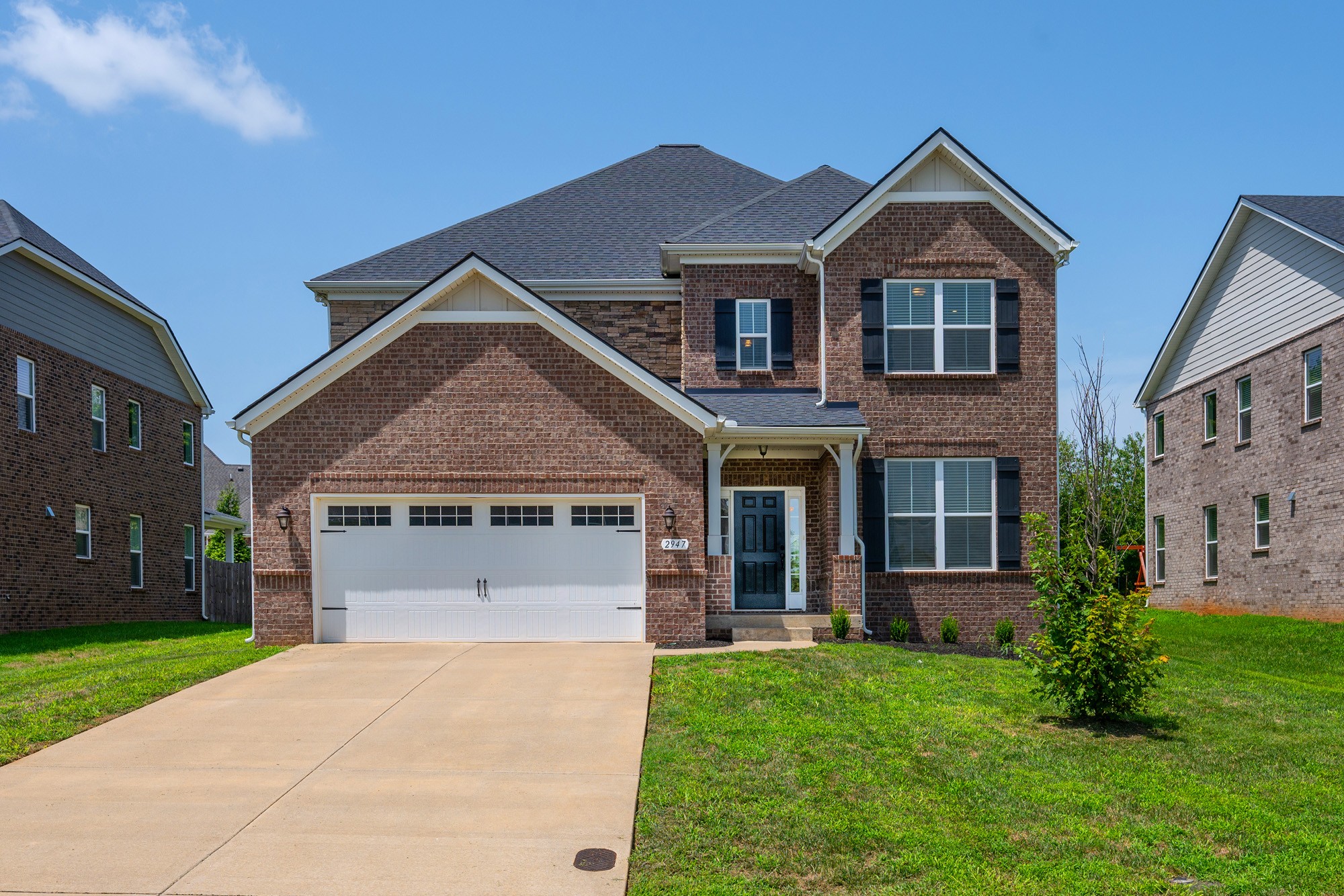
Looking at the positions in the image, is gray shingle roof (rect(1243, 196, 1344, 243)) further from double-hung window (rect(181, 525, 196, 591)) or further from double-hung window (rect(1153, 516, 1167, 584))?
double-hung window (rect(181, 525, 196, 591))

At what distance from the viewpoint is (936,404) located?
1786 cm

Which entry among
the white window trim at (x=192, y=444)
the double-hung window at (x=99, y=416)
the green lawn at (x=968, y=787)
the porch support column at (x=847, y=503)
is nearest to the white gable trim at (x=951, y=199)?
the porch support column at (x=847, y=503)

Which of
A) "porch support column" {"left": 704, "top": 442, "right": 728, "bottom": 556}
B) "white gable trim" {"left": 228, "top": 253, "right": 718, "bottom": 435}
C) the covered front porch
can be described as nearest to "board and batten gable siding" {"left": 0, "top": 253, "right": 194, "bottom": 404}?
"white gable trim" {"left": 228, "top": 253, "right": 718, "bottom": 435}

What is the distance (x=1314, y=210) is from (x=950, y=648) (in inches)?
525

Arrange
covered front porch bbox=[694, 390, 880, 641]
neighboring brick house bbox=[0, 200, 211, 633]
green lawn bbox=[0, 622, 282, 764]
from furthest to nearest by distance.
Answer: neighboring brick house bbox=[0, 200, 211, 633]
covered front porch bbox=[694, 390, 880, 641]
green lawn bbox=[0, 622, 282, 764]

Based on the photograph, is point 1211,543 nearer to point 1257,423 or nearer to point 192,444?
point 1257,423

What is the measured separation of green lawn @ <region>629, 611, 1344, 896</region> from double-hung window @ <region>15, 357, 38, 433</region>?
572 inches

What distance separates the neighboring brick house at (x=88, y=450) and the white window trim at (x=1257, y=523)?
24.1m

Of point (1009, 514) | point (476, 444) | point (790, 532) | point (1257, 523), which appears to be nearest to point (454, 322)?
point (476, 444)

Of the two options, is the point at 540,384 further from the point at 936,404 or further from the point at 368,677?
the point at 936,404

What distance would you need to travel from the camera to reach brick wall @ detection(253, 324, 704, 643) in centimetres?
1579

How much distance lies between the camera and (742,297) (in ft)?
61.4

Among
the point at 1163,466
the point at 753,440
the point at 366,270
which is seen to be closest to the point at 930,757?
the point at 753,440

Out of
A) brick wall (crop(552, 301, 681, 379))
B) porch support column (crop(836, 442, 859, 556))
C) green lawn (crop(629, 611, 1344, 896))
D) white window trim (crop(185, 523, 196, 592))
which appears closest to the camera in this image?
green lawn (crop(629, 611, 1344, 896))
